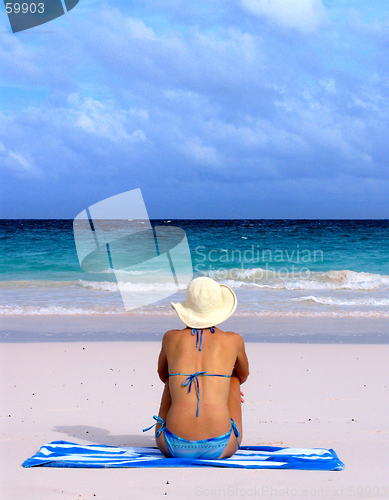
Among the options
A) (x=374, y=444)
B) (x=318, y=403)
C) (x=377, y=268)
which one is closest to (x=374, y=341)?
(x=318, y=403)

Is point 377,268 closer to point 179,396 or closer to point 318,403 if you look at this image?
point 318,403

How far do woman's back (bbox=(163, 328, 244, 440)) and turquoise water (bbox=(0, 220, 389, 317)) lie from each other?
6521 millimetres

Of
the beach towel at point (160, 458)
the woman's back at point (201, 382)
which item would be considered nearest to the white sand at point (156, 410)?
the beach towel at point (160, 458)

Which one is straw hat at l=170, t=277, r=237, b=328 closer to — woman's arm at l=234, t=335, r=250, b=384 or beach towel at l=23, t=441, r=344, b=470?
woman's arm at l=234, t=335, r=250, b=384

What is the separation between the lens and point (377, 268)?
20531mm

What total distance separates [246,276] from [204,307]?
15.8 m

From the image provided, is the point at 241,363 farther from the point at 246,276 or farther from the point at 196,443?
the point at 246,276

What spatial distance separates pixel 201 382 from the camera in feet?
9.30

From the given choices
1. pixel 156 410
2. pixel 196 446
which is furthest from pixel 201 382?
pixel 156 410

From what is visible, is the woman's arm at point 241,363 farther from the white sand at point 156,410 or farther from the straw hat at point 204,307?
the white sand at point 156,410

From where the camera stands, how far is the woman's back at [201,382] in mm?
2820

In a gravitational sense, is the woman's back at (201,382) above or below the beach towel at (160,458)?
above

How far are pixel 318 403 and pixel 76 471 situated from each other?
7.67ft

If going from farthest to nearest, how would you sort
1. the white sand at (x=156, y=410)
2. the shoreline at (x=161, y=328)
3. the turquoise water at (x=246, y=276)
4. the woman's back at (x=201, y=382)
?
the turquoise water at (x=246, y=276) < the shoreline at (x=161, y=328) < the woman's back at (x=201, y=382) < the white sand at (x=156, y=410)
